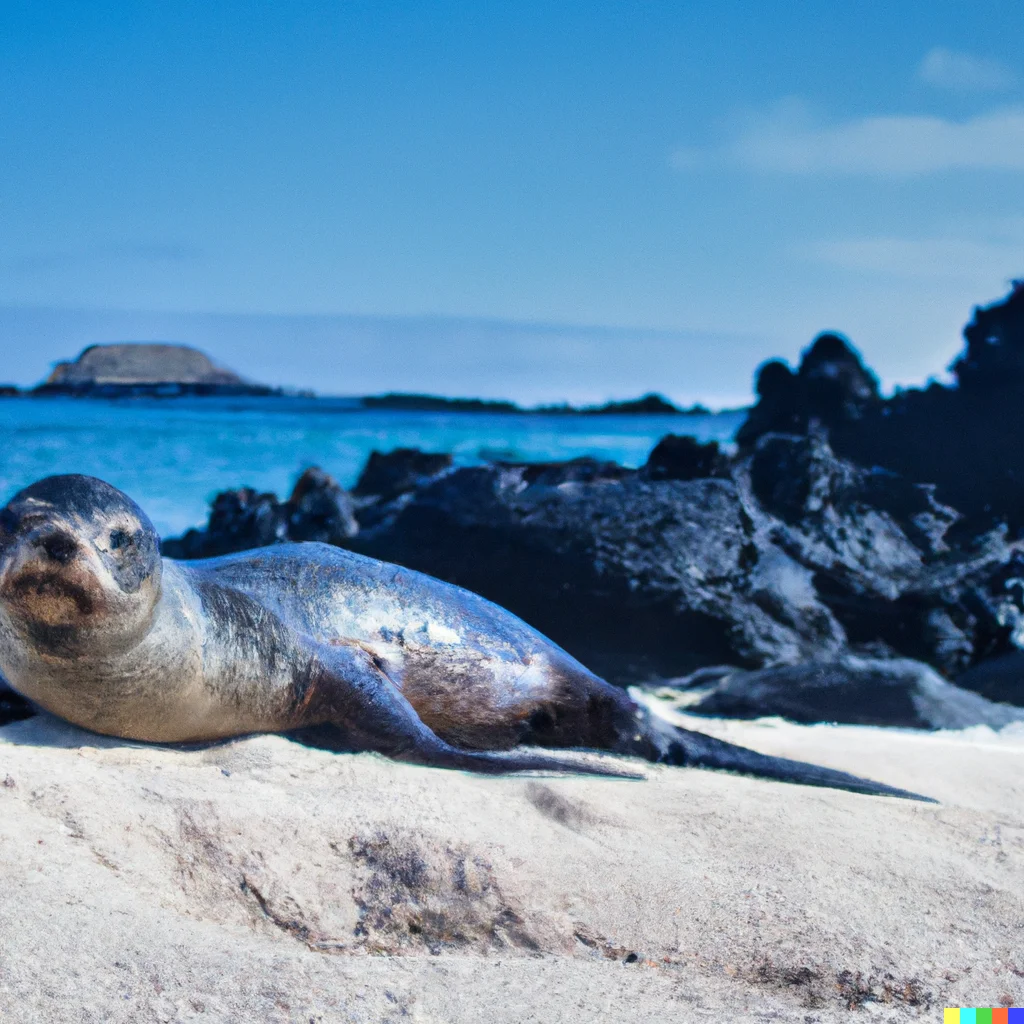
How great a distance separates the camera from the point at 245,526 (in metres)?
10.6

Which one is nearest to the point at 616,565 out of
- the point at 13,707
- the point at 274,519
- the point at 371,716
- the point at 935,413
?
the point at 274,519

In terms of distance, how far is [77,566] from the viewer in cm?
330

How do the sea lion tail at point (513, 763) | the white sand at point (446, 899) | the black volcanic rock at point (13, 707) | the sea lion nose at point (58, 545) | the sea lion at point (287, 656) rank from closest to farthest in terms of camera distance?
the white sand at point (446, 899) → the sea lion nose at point (58, 545) → the sea lion at point (287, 656) → the black volcanic rock at point (13, 707) → the sea lion tail at point (513, 763)

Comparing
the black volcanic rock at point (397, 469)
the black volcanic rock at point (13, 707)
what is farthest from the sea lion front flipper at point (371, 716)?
the black volcanic rock at point (397, 469)

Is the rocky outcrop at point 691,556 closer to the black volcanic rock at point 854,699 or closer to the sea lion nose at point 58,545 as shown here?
the black volcanic rock at point 854,699

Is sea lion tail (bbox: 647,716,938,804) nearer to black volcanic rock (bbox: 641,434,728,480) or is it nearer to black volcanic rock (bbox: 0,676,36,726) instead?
black volcanic rock (bbox: 0,676,36,726)

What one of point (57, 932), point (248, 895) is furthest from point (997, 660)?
point (57, 932)

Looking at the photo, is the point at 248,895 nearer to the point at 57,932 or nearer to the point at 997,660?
the point at 57,932

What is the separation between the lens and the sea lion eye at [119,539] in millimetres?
3414

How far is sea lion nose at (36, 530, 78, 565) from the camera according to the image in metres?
3.24

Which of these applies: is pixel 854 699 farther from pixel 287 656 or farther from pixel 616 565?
pixel 287 656

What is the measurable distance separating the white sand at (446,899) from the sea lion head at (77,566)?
0.39 meters
